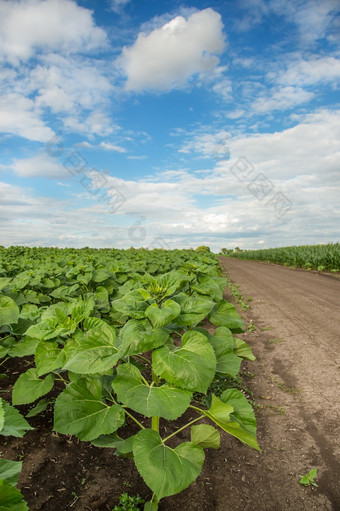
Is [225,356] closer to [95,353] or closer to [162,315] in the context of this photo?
[162,315]

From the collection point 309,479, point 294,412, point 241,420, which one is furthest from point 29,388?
point 294,412

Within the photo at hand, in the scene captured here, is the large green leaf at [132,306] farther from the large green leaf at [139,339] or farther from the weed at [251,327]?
the weed at [251,327]

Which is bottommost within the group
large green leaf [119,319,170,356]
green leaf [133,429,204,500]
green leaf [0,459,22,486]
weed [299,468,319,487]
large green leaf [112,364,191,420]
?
weed [299,468,319,487]

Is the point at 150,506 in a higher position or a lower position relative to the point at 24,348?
lower

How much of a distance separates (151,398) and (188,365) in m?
0.28

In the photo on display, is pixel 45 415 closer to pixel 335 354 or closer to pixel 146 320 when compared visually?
pixel 146 320

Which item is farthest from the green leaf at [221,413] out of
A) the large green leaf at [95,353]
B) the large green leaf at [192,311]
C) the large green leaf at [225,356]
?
the large green leaf at [95,353]

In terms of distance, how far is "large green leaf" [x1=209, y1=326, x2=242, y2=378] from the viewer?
2385 mm

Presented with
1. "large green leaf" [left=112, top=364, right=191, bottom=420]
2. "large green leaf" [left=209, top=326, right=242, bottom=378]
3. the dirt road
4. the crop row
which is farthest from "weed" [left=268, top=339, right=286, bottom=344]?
"large green leaf" [left=112, top=364, right=191, bottom=420]

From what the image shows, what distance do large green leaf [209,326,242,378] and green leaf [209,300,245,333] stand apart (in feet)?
0.55

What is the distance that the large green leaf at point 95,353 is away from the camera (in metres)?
1.99

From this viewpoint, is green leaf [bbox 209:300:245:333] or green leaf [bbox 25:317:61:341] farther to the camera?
green leaf [bbox 209:300:245:333]

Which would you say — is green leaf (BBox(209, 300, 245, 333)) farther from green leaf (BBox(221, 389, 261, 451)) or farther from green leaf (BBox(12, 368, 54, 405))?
green leaf (BBox(12, 368, 54, 405))

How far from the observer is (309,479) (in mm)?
2771
